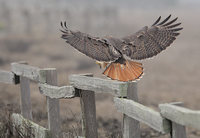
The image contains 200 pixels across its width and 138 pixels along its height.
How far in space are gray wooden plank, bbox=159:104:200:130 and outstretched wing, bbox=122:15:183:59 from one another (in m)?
1.51

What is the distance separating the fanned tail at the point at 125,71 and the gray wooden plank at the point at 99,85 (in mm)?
A: 260

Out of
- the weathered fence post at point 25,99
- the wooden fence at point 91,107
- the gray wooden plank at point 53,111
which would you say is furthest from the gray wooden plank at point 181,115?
the weathered fence post at point 25,99

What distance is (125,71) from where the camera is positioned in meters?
3.89

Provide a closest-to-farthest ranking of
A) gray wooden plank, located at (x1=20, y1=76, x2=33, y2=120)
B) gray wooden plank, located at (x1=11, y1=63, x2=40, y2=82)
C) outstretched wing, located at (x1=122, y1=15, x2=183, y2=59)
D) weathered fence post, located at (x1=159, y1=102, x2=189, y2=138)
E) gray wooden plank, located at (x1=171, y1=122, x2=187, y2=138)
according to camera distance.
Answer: weathered fence post, located at (x1=159, y1=102, x2=189, y2=138)
gray wooden plank, located at (x1=171, y1=122, x2=187, y2=138)
outstretched wing, located at (x1=122, y1=15, x2=183, y2=59)
gray wooden plank, located at (x1=11, y1=63, x2=40, y2=82)
gray wooden plank, located at (x1=20, y1=76, x2=33, y2=120)

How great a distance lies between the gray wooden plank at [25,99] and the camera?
16.2ft

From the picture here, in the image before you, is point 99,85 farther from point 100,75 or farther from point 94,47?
point 100,75

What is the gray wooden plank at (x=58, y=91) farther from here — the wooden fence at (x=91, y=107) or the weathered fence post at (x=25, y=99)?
the weathered fence post at (x=25, y=99)

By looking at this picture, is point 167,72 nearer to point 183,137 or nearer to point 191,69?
point 191,69

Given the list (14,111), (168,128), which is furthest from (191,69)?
(168,128)

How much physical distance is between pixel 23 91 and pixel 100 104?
4926 mm

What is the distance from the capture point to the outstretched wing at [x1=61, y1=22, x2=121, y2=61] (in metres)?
4.01

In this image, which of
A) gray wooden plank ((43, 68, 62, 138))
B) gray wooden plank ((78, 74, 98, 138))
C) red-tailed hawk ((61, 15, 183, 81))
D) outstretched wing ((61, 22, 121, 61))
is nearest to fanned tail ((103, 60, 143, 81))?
red-tailed hawk ((61, 15, 183, 81))

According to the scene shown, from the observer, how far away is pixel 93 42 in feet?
13.5

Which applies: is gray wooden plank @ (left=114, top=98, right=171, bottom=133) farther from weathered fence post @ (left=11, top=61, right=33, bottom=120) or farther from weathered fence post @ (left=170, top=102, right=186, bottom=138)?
weathered fence post @ (left=11, top=61, right=33, bottom=120)
